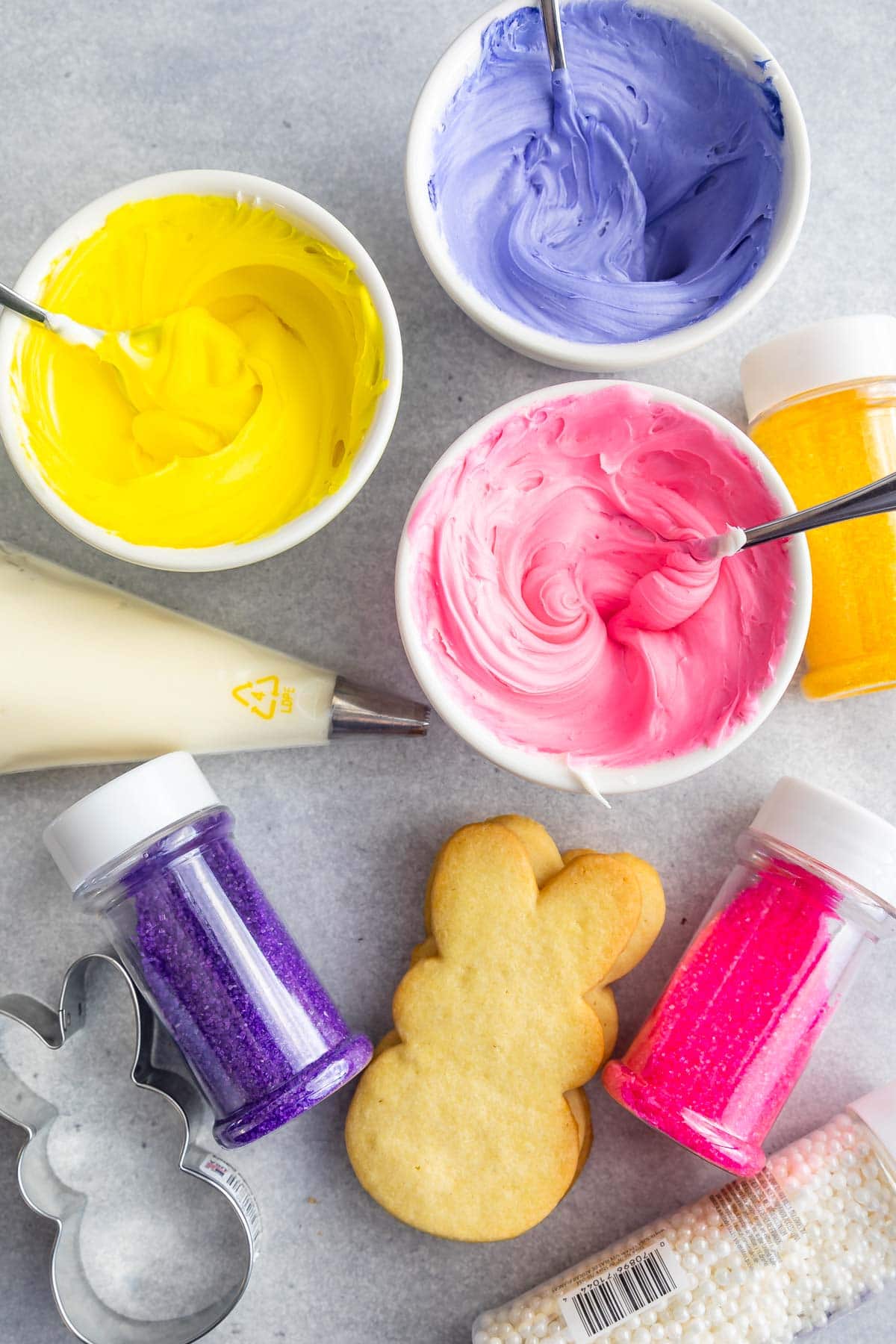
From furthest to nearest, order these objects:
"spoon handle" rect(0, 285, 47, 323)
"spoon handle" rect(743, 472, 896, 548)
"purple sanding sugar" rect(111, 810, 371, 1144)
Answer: "purple sanding sugar" rect(111, 810, 371, 1144), "spoon handle" rect(0, 285, 47, 323), "spoon handle" rect(743, 472, 896, 548)

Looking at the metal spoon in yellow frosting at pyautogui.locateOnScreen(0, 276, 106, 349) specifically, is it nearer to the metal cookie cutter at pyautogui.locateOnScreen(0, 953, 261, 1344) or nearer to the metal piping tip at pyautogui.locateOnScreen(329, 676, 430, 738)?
the metal piping tip at pyautogui.locateOnScreen(329, 676, 430, 738)

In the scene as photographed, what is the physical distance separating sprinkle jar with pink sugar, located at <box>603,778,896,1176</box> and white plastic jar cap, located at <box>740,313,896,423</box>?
36 centimetres

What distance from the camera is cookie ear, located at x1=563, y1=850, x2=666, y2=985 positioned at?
947mm

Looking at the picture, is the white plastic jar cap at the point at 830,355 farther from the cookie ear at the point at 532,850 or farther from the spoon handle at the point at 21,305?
the spoon handle at the point at 21,305

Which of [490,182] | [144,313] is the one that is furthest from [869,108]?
[144,313]

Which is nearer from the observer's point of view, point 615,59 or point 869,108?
point 615,59

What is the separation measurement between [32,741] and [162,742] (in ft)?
0.36

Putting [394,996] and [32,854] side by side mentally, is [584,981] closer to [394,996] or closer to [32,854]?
[394,996]

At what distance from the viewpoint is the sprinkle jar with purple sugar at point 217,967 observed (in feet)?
2.92

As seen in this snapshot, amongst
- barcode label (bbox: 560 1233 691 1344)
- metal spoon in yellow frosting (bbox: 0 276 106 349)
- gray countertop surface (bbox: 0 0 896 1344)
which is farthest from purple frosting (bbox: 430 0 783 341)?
barcode label (bbox: 560 1233 691 1344)

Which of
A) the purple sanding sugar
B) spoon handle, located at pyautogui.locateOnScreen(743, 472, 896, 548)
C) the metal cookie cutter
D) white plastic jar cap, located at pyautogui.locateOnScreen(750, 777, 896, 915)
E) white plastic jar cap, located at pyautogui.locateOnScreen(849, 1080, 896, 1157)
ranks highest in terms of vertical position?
spoon handle, located at pyautogui.locateOnScreen(743, 472, 896, 548)

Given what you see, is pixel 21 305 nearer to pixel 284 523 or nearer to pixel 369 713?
pixel 284 523

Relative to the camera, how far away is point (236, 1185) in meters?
0.95

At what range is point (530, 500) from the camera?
0.92 meters
